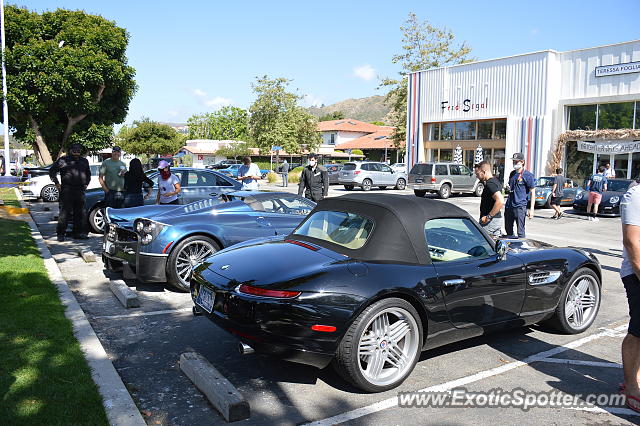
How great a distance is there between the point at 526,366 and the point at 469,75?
30.1 m

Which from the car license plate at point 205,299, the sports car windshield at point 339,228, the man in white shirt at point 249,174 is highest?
the man in white shirt at point 249,174

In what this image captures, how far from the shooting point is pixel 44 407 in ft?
11.1

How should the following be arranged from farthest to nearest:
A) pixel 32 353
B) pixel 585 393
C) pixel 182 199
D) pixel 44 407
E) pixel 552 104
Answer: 1. pixel 552 104
2. pixel 182 199
3. pixel 32 353
4. pixel 585 393
5. pixel 44 407

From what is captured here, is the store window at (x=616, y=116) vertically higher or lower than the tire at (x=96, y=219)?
higher

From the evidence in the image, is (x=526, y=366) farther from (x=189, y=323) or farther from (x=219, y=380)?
Answer: (x=189, y=323)

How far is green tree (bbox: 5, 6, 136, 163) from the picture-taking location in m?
22.2

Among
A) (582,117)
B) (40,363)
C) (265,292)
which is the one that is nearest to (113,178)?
(40,363)

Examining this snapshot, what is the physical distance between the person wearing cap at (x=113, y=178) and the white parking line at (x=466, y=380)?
→ 811 cm

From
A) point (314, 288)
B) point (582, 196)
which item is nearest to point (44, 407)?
point (314, 288)

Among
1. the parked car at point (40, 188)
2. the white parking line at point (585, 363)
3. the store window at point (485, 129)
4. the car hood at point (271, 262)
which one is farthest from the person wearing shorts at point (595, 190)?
the parked car at point (40, 188)

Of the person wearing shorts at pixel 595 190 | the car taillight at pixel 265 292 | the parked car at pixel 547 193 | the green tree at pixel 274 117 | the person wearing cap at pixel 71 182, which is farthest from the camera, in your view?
the green tree at pixel 274 117

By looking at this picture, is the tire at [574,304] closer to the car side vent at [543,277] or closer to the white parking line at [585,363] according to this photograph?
the car side vent at [543,277]

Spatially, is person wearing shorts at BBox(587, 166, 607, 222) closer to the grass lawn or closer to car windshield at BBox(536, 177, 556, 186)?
car windshield at BBox(536, 177, 556, 186)

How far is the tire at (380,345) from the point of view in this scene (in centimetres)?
372
